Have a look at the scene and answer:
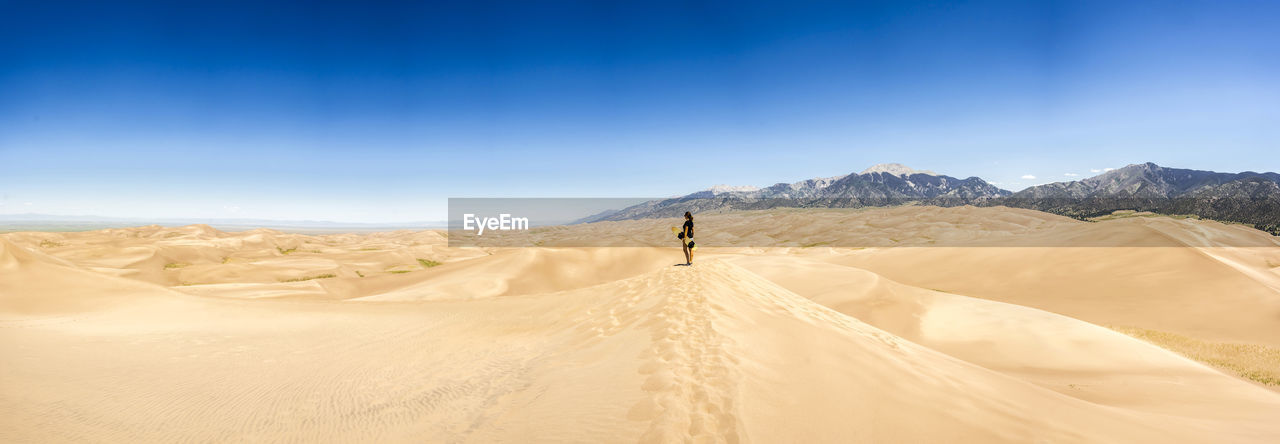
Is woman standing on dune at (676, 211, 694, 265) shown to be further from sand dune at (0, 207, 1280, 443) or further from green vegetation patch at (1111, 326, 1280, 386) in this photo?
green vegetation patch at (1111, 326, 1280, 386)

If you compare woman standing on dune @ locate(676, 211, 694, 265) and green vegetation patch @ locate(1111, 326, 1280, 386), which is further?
woman standing on dune @ locate(676, 211, 694, 265)

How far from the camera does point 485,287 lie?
2767cm

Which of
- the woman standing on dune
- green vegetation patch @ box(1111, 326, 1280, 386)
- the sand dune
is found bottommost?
green vegetation patch @ box(1111, 326, 1280, 386)

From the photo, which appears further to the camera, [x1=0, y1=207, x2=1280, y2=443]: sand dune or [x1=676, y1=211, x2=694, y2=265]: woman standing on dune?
[x1=676, y1=211, x2=694, y2=265]: woman standing on dune

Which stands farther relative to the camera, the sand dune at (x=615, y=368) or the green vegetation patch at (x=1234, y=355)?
the green vegetation patch at (x=1234, y=355)

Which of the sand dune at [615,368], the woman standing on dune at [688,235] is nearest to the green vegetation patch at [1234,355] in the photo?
the sand dune at [615,368]

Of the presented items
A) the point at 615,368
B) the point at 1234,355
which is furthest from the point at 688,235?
the point at 1234,355

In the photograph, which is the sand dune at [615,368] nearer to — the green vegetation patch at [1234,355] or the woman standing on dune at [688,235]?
the green vegetation patch at [1234,355]

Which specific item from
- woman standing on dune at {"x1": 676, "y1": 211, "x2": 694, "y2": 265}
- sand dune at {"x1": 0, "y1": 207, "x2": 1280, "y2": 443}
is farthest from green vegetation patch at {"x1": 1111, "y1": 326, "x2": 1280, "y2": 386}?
woman standing on dune at {"x1": 676, "y1": 211, "x2": 694, "y2": 265}

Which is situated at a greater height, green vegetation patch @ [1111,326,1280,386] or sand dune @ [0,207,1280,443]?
sand dune @ [0,207,1280,443]

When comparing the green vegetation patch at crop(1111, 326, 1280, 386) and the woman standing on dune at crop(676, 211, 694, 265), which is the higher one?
the woman standing on dune at crop(676, 211, 694, 265)

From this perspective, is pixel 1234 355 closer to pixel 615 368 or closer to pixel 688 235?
pixel 688 235

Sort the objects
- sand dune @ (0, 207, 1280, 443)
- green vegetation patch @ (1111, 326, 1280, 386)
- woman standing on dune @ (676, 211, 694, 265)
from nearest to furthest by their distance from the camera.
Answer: sand dune @ (0, 207, 1280, 443)
green vegetation patch @ (1111, 326, 1280, 386)
woman standing on dune @ (676, 211, 694, 265)

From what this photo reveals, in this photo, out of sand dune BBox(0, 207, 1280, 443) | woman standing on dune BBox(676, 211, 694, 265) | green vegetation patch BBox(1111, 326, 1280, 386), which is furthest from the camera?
woman standing on dune BBox(676, 211, 694, 265)
